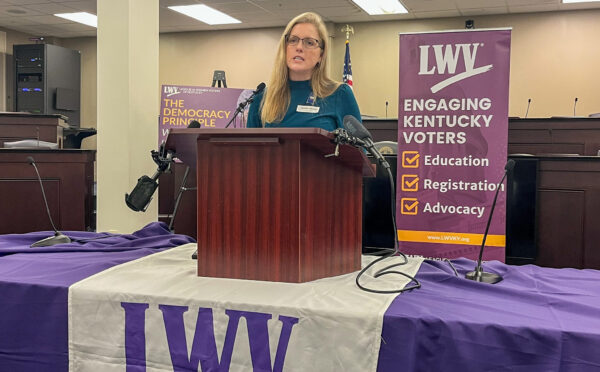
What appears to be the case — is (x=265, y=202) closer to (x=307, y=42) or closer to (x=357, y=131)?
(x=357, y=131)

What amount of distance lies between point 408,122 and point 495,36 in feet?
1.94

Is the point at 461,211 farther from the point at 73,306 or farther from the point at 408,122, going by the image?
the point at 73,306

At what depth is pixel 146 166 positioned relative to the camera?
376cm

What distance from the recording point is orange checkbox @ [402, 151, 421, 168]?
2.84 m

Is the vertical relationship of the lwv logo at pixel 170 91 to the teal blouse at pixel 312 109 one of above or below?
above

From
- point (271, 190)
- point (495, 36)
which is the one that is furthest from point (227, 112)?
point (271, 190)

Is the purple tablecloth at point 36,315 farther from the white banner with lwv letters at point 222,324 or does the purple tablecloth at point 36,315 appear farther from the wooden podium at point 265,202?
the wooden podium at point 265,202

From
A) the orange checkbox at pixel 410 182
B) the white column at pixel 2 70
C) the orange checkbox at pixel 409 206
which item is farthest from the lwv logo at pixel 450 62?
the white column at pixel 2 70

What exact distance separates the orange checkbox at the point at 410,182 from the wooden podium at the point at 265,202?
4.85 ft

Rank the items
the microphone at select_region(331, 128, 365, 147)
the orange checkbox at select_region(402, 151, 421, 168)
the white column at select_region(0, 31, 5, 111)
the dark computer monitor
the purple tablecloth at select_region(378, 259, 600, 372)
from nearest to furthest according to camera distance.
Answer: the purple tablecloth at select_region(378, 259, 600, 372), the microphone at select_region(331, 128, 365, 147), the orange checkbox at select_region(402, 151, 421, 168), the dark computer monitor, the white column at select_region(0, 31, 5, 111)

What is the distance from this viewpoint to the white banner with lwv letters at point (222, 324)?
1151mm

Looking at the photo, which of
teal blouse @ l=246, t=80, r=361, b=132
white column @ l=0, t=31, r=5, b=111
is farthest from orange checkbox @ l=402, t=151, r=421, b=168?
white column @ l=0, t=31, r=5, b=111

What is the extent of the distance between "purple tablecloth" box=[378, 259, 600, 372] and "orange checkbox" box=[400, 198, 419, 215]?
158 centimetres

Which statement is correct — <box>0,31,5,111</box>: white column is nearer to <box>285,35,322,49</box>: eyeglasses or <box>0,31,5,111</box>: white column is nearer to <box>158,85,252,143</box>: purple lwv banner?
<box>158,85,252,143</box>: purple lwv banner
